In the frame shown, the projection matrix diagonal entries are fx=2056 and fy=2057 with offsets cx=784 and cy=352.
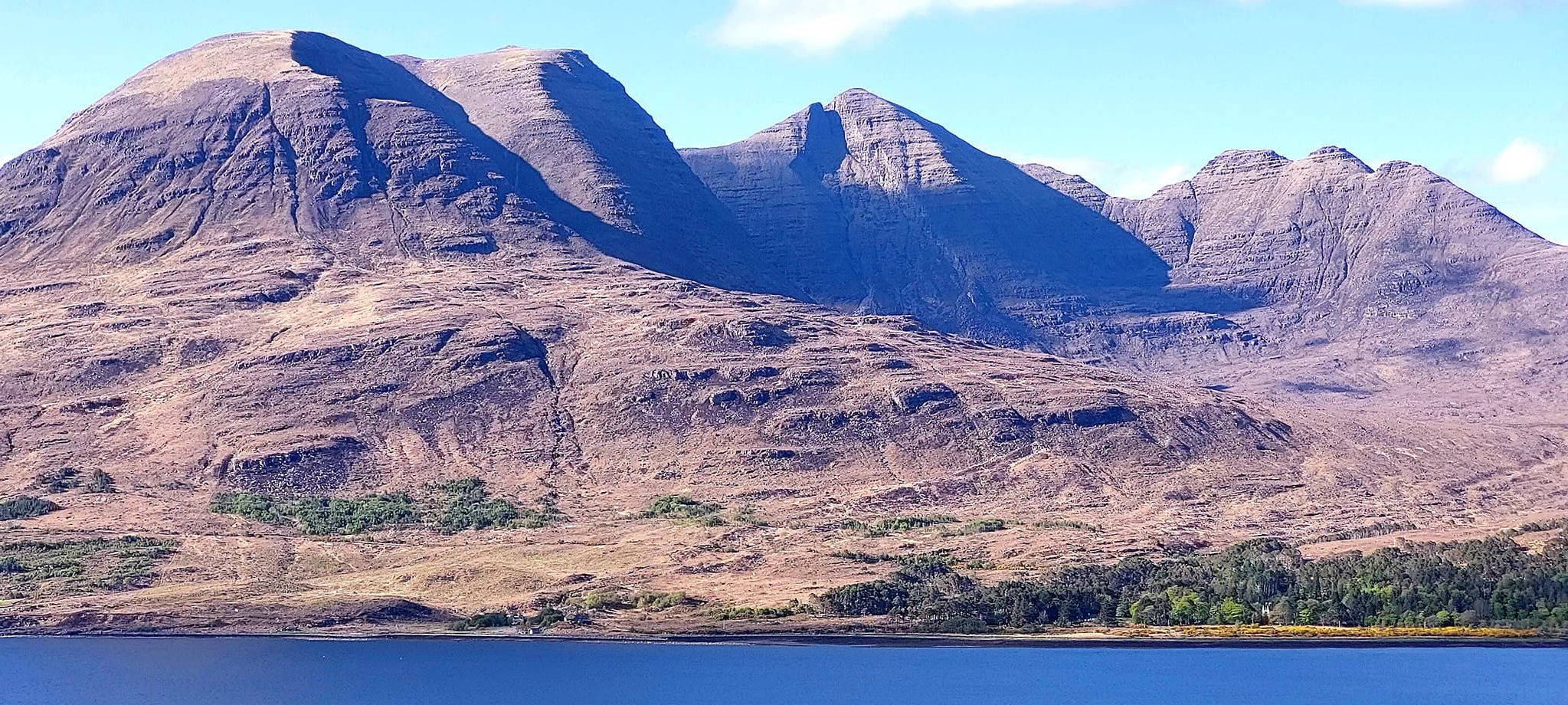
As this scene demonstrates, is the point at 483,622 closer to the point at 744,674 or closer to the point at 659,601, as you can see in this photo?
the point at 659,601

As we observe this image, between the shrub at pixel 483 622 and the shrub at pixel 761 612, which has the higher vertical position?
the shrub at pixel 761 612

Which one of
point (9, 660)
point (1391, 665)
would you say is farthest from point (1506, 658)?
point (9, 660)

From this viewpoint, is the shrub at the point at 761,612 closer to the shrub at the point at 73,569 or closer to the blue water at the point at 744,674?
the blue water at the point at 744,674

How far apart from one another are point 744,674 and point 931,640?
71.9 feet

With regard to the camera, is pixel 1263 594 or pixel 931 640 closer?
pixel 931 640

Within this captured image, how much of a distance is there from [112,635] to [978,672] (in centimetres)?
7677

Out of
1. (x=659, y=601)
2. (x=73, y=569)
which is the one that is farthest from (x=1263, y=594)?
(x=73, y=569)

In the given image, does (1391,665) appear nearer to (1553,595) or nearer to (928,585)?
(1553,595)

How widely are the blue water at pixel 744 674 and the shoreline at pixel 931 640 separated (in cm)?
150

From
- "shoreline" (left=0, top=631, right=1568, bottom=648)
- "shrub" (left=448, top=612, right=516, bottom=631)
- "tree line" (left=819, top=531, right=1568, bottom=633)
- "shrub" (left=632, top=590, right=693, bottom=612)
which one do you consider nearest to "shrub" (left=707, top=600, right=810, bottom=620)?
"tree line" (left=819, top=531, right=1568, bottom=633)

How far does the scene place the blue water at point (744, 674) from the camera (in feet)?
448

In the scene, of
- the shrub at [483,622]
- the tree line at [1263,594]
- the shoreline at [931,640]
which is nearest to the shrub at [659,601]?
the shoreline at [931,640]

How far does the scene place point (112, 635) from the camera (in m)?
176

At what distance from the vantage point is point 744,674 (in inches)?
5920
